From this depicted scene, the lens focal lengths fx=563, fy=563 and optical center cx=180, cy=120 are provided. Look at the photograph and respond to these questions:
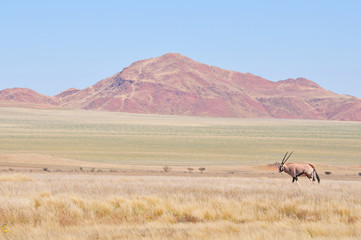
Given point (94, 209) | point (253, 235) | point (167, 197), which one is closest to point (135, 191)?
point (167, 197)

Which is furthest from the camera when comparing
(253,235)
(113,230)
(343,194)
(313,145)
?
(313,145)

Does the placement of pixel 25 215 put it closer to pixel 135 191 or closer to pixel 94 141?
pixel 135 191

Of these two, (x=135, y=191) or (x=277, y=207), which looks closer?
(x=277, y=207)

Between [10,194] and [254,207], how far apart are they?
6.65 meters

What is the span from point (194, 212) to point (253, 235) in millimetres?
3015

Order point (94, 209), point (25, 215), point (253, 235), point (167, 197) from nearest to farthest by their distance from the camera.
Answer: point (253, 235), point (25, 215), point (94, 209), point (167, 197)

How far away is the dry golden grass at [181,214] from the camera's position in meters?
10.3

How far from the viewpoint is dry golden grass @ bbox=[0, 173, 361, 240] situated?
10336 mm

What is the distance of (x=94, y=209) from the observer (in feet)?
42.8

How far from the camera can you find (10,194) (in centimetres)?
1527

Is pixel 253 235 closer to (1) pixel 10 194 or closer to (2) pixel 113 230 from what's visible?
(2) pixel 113 230

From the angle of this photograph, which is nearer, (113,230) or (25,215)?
(113,230)

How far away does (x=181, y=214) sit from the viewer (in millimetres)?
12641

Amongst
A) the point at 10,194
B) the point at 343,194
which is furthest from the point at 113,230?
the point at 343,194
